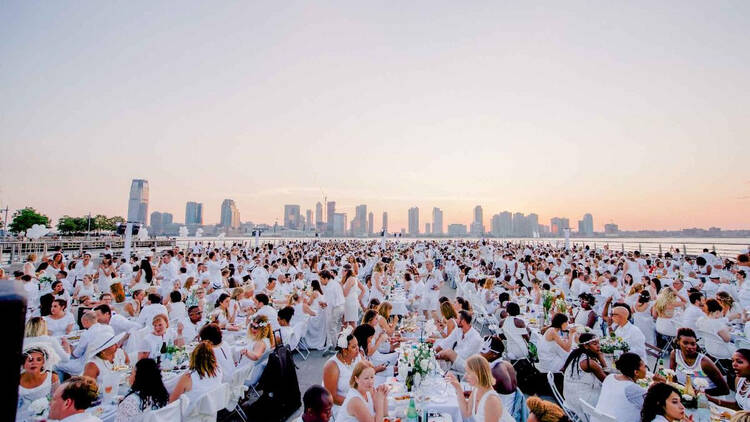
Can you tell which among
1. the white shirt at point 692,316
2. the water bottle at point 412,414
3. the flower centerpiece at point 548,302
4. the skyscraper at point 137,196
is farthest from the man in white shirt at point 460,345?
the skyscraper at point 137,196

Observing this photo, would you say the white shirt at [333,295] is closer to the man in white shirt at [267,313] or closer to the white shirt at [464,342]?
the man in white shirt at [267,313]

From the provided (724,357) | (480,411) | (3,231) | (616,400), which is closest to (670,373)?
(616,400)

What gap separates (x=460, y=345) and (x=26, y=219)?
287ft

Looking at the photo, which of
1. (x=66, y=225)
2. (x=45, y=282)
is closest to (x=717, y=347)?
(x=45, y=282)

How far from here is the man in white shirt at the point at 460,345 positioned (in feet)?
18.9

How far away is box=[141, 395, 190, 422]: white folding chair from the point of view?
376 cm

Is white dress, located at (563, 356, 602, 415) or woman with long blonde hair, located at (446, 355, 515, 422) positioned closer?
woman with long blonde hair, located at (446, 355, 515, 422)

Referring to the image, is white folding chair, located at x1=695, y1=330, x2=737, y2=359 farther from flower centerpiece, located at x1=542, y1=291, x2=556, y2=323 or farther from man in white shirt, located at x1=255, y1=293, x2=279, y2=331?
man in white shirt, located at x1=255, y1=293, x2=279, y2=331

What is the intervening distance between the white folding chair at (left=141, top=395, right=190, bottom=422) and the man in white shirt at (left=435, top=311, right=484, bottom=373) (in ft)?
11.3

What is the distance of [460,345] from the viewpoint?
19.8ft

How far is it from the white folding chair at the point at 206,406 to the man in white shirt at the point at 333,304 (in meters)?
4.40

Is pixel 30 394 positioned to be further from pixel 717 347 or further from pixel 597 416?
pixel 717 347

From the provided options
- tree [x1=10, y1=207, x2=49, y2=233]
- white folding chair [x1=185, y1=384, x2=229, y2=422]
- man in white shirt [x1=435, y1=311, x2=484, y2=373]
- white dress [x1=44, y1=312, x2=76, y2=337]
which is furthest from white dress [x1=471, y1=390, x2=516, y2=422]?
tree [x1=10, y1=207, x2=49, y2=233]

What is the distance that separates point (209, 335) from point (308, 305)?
164 inches
